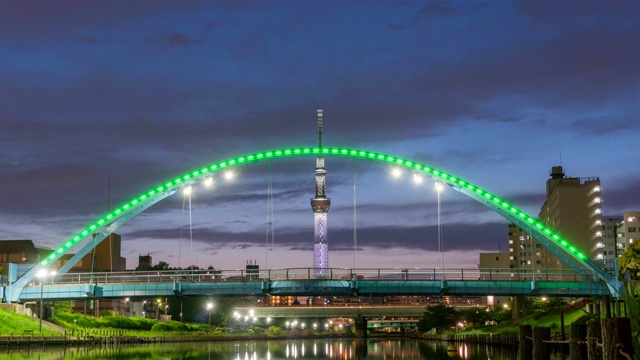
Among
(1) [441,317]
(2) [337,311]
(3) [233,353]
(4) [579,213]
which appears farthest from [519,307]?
(4) [579,213]

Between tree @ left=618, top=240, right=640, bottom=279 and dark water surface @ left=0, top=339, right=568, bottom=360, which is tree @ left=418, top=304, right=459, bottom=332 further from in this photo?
dark water surface @ left=0, top=339, right=568, bottom=360

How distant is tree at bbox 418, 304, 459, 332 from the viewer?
164 metres

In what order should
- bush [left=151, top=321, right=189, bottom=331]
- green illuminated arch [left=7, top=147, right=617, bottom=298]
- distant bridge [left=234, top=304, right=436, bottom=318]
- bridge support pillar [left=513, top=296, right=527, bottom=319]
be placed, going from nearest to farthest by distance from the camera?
green illuminated arch [left=7, top=147, right=617, bottom=298] < bridge support pillar [left=513, top=296, right=527, bottom=319] < bush [left=151, top=321, right=189, bottom=331] < distant bridge [left=234, top=304, right=436, bottom=318]

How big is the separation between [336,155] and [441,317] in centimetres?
8455

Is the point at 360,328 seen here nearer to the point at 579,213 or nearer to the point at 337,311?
the point at 337,311

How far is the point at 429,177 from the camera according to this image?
85375mm

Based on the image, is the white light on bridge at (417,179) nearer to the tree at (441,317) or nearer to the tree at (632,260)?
the tree at (632,260)

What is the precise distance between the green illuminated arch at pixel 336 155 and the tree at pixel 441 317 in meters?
77.7

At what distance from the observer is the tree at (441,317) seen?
164125mm

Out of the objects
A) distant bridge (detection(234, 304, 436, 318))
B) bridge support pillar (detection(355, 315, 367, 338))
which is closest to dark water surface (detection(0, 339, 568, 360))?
distant bridge (detection(234, 304, 436, 318))

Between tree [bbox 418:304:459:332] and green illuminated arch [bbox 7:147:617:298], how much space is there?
77.7 m

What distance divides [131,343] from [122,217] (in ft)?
80.9

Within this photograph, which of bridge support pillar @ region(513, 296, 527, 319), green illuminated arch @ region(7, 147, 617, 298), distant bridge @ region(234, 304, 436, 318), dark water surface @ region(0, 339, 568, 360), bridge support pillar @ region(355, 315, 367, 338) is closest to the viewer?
dark water surface @ region(0, 339, 568, 360)

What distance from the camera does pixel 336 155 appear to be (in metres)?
87.0
